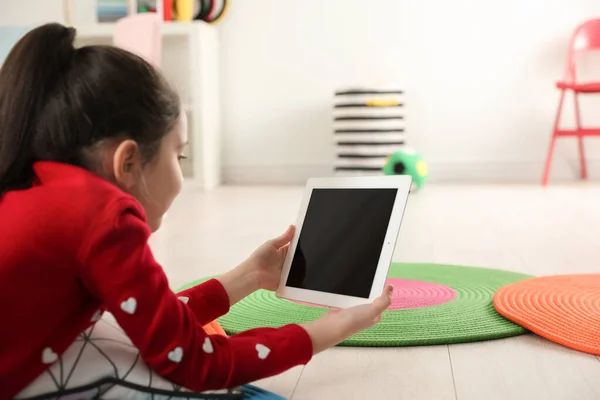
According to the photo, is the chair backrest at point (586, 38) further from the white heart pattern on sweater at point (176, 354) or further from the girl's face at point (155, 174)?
the white heart pattern on sweater at point (176, 354)

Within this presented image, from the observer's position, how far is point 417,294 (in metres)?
1.31

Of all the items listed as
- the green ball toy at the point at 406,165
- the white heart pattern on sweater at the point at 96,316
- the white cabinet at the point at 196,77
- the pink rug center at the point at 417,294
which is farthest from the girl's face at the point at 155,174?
the white cabinet at the point at 196,77

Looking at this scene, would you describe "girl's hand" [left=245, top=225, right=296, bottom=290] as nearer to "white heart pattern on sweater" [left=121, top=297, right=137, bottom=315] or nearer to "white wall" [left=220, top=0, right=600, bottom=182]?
"white heart pattern on sweater" [left=121, top=297, right=137, bottom=315]

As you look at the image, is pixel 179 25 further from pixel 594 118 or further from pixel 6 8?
pixel 594 118

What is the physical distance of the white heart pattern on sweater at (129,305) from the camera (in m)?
0.66

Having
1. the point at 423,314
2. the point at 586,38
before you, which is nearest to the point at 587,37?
the point at 586,38

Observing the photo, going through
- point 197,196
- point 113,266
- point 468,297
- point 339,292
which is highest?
point 113,266

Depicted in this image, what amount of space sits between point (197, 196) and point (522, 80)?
62.8 inches

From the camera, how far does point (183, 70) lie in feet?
11.9

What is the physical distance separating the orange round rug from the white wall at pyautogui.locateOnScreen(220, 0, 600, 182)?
7.37 ft

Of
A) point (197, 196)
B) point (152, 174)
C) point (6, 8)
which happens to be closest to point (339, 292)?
point (152, 174)

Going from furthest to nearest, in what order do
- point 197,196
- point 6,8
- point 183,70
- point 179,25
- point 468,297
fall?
point 6,8 < point 183,70 < point 179,25 < point 197,196 < point 468,297

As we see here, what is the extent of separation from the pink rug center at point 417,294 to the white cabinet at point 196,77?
2.15 metres

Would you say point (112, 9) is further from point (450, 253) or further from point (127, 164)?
point (127, 164)
